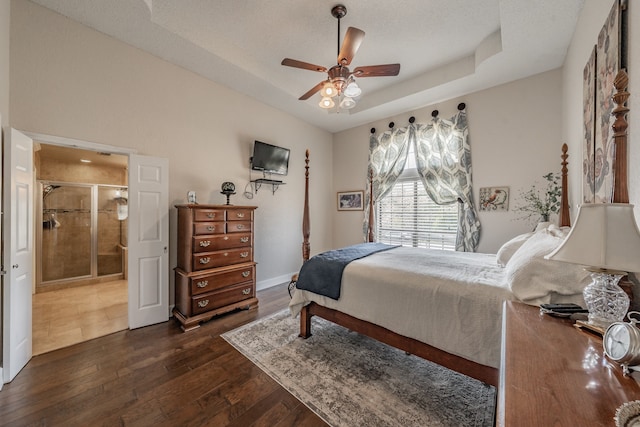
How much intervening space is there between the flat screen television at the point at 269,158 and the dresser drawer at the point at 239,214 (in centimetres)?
93

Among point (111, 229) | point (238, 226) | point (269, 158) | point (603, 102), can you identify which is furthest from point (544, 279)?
point (111, 229)

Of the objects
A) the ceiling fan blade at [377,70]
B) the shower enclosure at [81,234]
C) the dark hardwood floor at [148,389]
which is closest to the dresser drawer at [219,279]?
the dark hardwood floor at [148,389]

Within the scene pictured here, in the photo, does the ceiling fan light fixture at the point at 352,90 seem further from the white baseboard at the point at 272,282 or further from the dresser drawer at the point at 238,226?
the white baseboard at the point at 272,282

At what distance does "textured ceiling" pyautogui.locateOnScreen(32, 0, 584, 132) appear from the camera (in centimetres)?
243

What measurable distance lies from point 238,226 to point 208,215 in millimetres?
430

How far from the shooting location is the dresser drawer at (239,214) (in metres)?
3.22

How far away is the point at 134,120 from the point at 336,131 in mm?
3725

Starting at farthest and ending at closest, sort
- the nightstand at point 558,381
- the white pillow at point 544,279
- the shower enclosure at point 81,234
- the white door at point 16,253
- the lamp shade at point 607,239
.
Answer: the shower enclosure at point 81,234
the white door at point 16,253
the white pillow at point 544,279
the lamp shade at point 607,239
the nightstand at point 558,381

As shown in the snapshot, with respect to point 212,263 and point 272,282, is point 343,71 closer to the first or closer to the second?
point 212,263

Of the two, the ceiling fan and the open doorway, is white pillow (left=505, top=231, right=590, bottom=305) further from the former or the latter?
the open doorway

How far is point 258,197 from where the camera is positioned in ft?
13.7

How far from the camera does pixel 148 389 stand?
1830 millimetres

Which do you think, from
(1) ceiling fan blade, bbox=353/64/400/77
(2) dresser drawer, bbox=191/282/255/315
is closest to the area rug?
(2) dresser drawer, bbox=191/282/255/315

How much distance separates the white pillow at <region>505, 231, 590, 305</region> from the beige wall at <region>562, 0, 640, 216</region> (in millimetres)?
388
